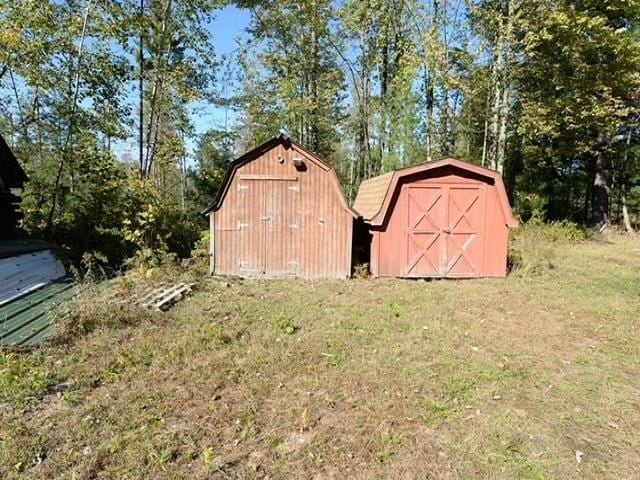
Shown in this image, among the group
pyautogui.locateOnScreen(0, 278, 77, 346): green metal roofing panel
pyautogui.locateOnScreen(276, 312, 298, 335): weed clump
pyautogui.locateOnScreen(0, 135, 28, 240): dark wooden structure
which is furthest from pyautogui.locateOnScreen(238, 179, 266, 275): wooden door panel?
pyautogui.locateOnScreen(0, 135, 28, 240): dark wooden structure

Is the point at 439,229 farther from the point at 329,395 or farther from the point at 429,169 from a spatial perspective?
the point at 329,395

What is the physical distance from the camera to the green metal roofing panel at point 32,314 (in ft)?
17.6

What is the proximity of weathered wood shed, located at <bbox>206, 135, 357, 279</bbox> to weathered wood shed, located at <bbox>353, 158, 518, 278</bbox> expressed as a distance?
0.99 m

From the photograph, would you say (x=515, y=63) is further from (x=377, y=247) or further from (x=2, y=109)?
(x=2, y=109)

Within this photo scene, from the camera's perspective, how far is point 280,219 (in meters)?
10.0

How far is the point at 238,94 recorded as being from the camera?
64.7 ft

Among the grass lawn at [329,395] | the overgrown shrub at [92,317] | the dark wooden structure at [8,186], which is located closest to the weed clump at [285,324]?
the grass lawn at [329,395]

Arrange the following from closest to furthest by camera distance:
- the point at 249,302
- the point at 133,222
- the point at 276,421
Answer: the point at 276,421, the point at 249,302, the point at 133,222

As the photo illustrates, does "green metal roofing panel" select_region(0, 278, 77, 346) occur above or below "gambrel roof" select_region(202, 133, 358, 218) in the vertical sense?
below

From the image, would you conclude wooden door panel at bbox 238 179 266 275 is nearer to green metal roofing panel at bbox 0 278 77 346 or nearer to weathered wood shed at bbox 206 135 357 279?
weathered wood shed at bbox 206 135 357 279

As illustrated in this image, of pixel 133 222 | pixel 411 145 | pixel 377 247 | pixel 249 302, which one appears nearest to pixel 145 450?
pixel 249 302

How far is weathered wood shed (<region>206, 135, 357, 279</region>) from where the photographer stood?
9.98 metres

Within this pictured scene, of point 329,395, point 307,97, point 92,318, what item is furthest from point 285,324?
point 307,97

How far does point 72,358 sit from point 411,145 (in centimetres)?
1546
